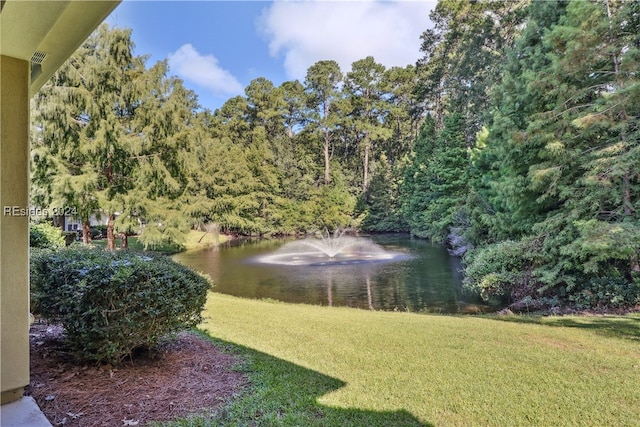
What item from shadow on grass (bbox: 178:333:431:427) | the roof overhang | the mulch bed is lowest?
shadow on grass (bbox: 178:333:431:427)

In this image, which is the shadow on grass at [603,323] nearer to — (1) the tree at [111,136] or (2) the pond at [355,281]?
(2) the pond at [355,281]

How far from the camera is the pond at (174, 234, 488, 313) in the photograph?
930 centimetres

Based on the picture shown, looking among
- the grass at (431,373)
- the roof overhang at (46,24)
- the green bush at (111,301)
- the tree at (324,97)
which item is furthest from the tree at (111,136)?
the tree at (324,97)

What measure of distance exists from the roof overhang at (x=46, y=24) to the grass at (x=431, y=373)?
2.52 m

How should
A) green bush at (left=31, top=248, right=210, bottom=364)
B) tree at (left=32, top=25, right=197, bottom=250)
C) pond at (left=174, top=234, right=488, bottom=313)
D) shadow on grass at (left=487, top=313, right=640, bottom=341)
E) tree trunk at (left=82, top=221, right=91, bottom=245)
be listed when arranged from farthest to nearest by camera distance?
1. tree trunk at (left=82, top=221, right=91, bottom=245)
2. tree at (left=32, top=25, right=197, bottom=250)
3. pond at (left=174, top=234, right=488, bottom=313)
4. shadow on grass at (left=487, top=313, right=640, bottom=341)
5. green bush at (left=31, top=248, right=210, bottom=364)

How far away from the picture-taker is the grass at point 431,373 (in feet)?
8.35

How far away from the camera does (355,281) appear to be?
11.7 meters

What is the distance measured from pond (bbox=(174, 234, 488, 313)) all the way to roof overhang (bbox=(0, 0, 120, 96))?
7.64 m

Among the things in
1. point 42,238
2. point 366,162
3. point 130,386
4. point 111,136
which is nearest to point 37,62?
point 130,386

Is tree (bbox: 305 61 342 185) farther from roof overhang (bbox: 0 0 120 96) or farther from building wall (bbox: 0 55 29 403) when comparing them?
building wall (bbox: 0 55 29 403)

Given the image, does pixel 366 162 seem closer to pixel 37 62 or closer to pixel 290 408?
pixel 37 62

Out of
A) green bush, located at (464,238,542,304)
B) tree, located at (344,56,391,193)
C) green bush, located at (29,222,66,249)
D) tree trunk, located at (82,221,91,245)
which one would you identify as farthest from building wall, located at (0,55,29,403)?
tree, located at (344,56,391,193)

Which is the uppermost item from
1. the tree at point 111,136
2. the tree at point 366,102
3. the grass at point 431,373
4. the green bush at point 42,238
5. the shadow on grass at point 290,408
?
the tree at point 366,102

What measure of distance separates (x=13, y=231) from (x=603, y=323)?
24.4 feet
